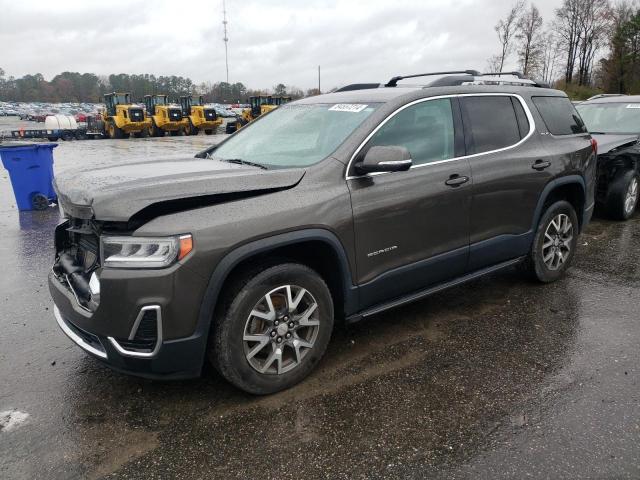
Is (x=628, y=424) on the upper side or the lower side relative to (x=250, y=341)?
lower

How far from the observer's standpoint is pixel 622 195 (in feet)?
22.8

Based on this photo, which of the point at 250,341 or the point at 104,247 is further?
the point at 250,341

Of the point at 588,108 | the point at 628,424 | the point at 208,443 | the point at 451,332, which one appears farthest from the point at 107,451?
the point at 588,108

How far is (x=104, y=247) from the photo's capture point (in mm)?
2547

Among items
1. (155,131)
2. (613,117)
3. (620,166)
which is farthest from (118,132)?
(620,166)


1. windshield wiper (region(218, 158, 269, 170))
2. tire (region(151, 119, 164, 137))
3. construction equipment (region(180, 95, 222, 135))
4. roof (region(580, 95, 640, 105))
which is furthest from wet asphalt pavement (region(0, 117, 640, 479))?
construction equipment (region(180, 95, 222, 135))

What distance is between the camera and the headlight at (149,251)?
2.46 meters

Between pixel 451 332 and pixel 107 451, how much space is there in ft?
8.08

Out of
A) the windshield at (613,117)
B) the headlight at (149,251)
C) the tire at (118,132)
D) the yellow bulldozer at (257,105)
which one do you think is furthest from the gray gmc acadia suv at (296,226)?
the yellow bulldozer at (257,105)

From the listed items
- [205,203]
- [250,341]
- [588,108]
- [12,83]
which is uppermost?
[12,83]

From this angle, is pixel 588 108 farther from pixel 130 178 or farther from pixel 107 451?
pixel 107 451

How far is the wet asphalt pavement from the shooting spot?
2.40m

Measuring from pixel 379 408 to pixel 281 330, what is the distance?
0.72m

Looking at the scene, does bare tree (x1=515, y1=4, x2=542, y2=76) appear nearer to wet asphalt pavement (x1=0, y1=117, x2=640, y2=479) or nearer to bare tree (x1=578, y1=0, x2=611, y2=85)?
bare tree (x1=578, y1=0, x2=611, y2=85)
